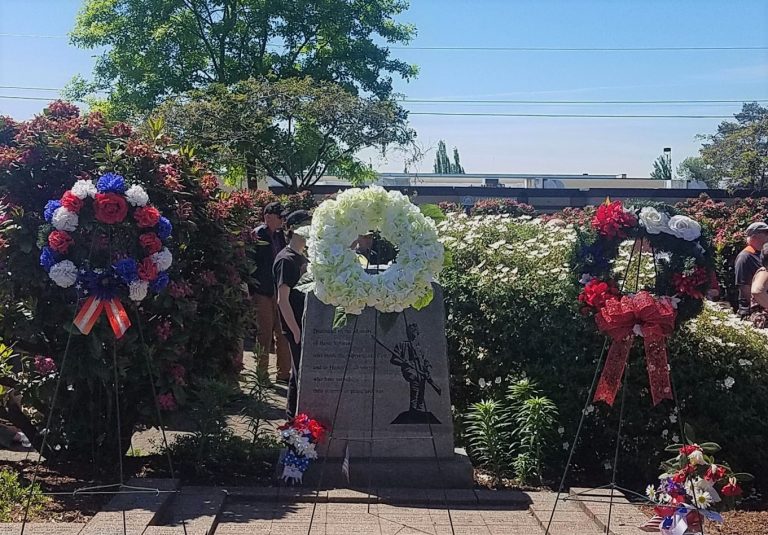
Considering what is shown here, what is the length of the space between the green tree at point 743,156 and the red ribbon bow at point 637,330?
112 ft

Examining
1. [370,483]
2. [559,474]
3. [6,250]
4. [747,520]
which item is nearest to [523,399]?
[559,474]

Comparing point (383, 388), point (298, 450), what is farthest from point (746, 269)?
point (298, 450)

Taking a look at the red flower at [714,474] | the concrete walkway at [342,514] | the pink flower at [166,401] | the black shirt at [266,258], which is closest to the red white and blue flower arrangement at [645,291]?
the red flower at [714,474]

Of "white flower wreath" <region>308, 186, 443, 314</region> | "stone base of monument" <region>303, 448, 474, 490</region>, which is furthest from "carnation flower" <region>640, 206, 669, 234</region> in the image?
"stone base of monument" <region>303, 448, 474, 490</region>

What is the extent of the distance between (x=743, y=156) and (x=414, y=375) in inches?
1359

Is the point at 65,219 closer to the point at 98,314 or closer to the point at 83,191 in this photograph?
the point at 83,191

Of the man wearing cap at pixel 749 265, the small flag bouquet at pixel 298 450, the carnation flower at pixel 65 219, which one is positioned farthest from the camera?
the man wearing cap at pixel 749 265

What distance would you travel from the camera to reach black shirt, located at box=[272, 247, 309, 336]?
696cm

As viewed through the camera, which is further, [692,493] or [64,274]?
[64,274]

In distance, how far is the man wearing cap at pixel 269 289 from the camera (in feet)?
30.0

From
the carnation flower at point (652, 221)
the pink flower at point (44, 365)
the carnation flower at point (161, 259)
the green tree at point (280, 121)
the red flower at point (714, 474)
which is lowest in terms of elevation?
the red flower at point (714, 474)

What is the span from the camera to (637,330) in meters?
4.55

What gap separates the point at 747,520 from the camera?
17.0 ft

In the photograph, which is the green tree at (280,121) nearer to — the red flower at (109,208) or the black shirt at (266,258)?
the black shirt at (266,258)
